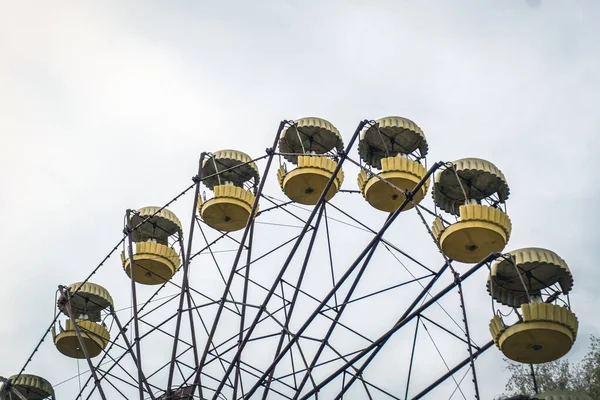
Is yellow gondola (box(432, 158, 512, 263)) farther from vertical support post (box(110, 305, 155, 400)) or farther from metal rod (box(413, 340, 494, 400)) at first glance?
vertical support post (box(110, 305, 155, 400))

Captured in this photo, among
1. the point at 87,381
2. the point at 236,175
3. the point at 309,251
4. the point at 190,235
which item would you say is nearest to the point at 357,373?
the point at 309,251

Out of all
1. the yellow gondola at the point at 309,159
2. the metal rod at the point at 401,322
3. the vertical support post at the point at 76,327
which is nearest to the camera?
the metal rod at the point at 401,322

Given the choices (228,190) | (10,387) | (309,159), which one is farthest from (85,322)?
(309,159)

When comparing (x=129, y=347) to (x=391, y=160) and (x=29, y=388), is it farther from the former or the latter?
(x=391, y=160)

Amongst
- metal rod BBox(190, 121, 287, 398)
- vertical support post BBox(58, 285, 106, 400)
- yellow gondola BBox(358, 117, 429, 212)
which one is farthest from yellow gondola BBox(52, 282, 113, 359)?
yellow gondola BBox(358, 117, 429, 212)

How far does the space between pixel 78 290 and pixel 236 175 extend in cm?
723

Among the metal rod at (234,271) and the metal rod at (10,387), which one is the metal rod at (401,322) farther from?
the metal rod at (10,387)

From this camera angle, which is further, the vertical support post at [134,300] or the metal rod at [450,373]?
the vertical support post at [134,300]

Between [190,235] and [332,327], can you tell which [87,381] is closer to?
[190,235]

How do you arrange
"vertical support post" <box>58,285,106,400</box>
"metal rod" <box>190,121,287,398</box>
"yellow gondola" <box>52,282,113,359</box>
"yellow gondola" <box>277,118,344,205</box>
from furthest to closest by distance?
"yellow gondola" <box>52,282,113,359</box> → "vertical support post" <box>58,285,106,400</box> → "yellow gondola" <box>277,118,344,205</box> → "metal rod" <box>190,121,287,398</box>

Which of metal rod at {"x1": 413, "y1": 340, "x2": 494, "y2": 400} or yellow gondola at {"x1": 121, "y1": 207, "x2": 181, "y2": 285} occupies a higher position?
yellow gondola at {"x1": 121, "y1": 207, "x2": 181, "y2": 285}

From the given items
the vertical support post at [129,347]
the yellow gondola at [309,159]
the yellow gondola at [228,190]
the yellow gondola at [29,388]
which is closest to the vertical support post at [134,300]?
the vertical support post at [129,347]

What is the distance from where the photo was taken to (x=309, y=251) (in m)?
22.3

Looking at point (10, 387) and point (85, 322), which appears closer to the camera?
point (85, 322)
